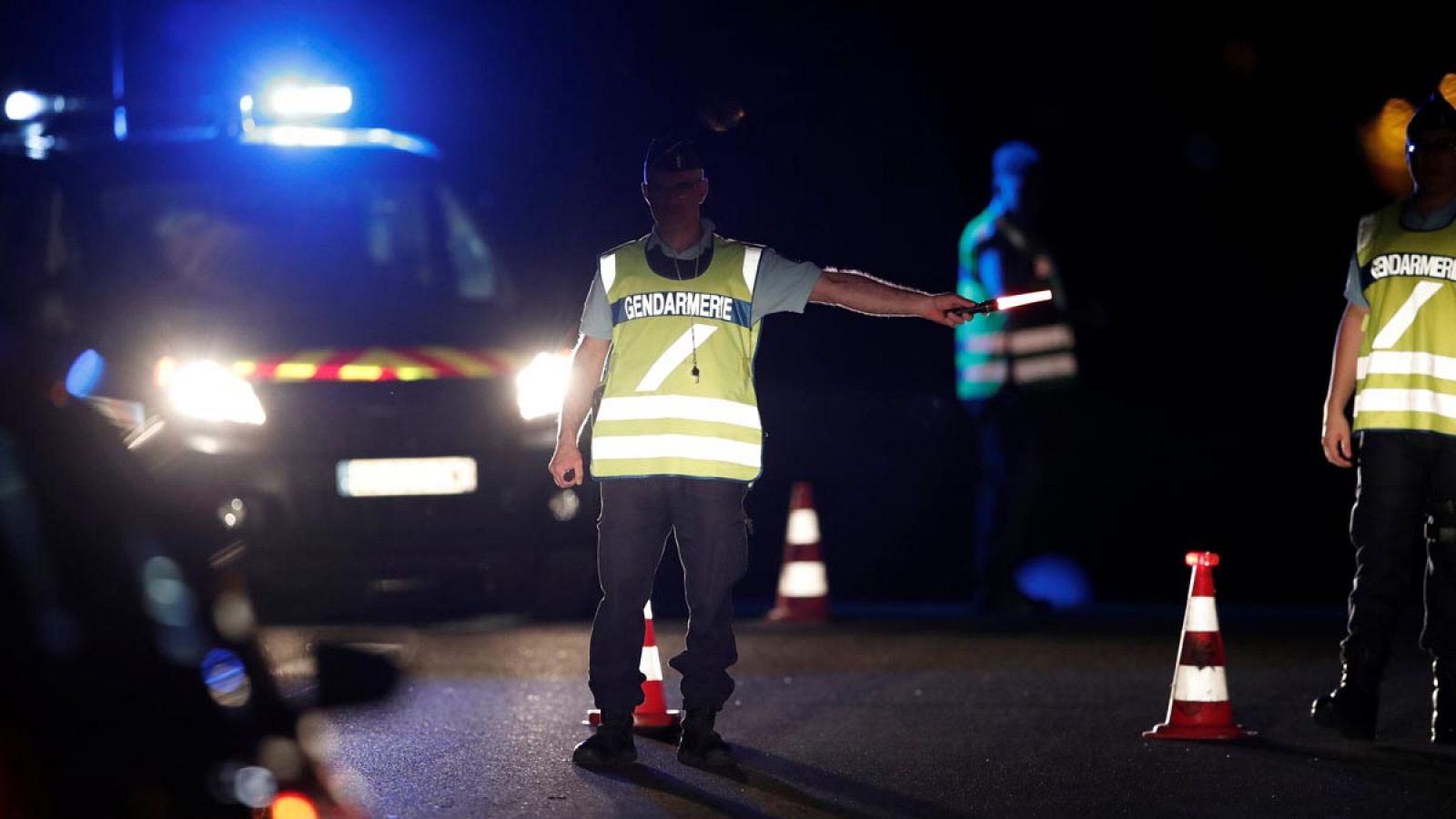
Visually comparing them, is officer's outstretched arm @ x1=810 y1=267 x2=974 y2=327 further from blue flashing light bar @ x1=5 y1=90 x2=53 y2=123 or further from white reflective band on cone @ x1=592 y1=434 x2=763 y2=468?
blue flashing light bar @ x1=5 y1=90 x2=53 y2=123

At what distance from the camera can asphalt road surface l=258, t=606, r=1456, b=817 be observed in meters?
6.78

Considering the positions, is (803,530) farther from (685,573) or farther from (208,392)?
(685,573)

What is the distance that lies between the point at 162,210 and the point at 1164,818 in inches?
243

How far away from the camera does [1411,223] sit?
7941 mm

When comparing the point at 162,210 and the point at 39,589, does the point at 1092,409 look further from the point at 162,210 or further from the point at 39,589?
the point at 39,589

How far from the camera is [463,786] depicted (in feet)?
23.0

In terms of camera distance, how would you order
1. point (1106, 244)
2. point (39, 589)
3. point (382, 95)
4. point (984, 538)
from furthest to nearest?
point (382, 95), point (1106, 244), point (984, 538), point (39, 589)

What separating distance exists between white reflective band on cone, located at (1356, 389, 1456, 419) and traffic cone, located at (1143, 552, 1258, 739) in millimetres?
669

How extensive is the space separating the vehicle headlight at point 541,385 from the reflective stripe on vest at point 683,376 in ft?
10.6

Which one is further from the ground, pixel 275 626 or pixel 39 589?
pixel 39 589

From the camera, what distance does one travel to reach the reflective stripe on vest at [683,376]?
Result: 744 cm

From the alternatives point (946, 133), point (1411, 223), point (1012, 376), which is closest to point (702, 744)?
point (1411, 223)

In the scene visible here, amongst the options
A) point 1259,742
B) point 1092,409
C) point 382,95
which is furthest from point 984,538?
point 382,95

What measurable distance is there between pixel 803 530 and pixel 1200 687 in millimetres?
3904
